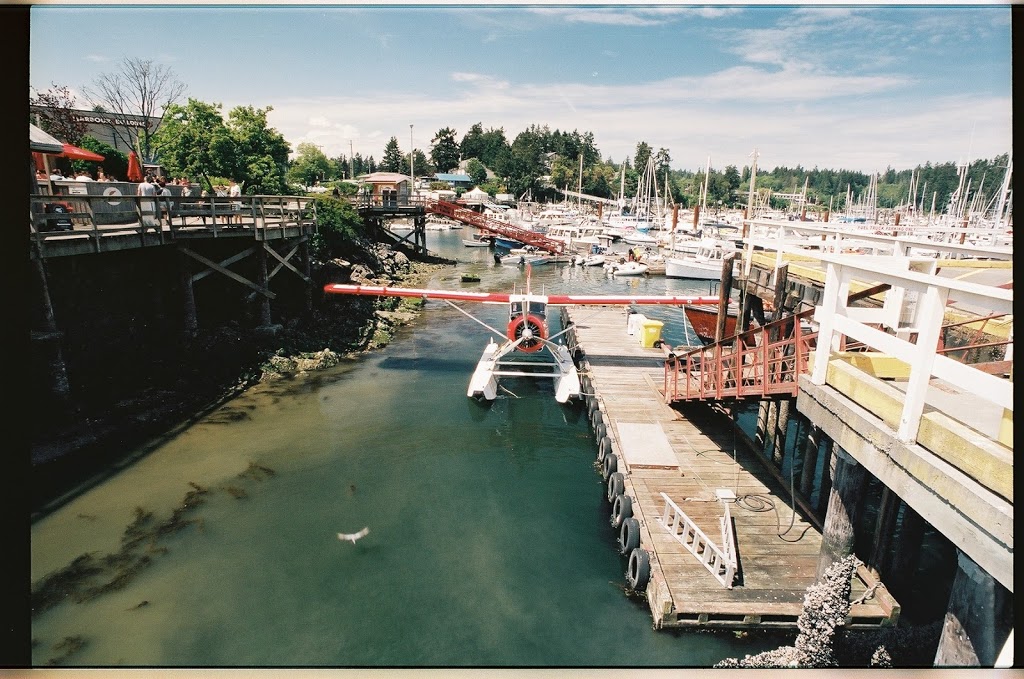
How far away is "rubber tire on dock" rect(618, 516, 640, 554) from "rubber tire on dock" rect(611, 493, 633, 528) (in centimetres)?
11

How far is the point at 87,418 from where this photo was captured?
936cm

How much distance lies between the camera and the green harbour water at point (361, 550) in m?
5.77

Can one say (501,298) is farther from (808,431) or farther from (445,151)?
(445,151)

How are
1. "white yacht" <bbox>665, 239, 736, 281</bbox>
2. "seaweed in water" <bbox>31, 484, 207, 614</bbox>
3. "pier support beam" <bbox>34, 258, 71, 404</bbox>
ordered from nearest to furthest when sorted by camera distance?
"seaweed in water" <bbox>31, 484, 207, 614</bbox> < "pier support beam" <bbox>34, 258, 71, 404</bbox> < "white yacht" <bbox>665, 239, 736, 281</bbox>

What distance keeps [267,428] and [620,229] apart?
150 ft

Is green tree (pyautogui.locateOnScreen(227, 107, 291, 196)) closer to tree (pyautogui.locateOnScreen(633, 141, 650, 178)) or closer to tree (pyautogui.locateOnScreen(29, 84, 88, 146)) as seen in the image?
tree (pyautogui.locateOnScreen(29, 84, 88, 146))

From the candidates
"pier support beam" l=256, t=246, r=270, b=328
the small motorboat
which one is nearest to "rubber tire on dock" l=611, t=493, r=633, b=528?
"pier support beam" l=256, t=246, r=270, b=328

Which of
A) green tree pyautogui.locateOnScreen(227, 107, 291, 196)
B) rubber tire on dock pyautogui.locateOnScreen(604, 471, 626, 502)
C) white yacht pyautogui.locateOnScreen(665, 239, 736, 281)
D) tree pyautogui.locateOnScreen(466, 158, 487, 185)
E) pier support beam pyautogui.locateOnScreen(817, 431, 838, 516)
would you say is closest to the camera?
rubber tire on dock pyautogui.locateOnScreen(604, 471, 626, 502)

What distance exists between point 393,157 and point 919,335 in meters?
117

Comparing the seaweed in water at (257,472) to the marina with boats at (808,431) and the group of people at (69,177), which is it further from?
the group of people at (69,177)

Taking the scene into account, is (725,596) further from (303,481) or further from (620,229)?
(620,229)

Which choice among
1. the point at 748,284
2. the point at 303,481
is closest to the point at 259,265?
the point at 303,481

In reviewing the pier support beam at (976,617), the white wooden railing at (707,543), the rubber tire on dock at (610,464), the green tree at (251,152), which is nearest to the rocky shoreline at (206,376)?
the green tree at (251,152)

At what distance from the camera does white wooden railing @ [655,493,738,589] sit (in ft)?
19.0
